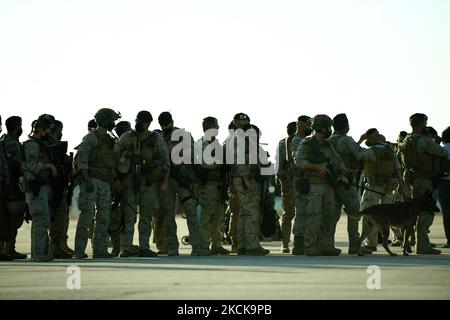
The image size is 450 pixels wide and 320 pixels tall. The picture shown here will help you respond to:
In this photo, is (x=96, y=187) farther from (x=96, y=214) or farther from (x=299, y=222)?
(x=299, y=222)

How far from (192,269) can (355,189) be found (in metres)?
4.38

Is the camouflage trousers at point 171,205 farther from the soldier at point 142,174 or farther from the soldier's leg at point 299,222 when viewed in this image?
the soldier's leg at point 299,222

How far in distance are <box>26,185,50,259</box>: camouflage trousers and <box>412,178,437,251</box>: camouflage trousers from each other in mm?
5997

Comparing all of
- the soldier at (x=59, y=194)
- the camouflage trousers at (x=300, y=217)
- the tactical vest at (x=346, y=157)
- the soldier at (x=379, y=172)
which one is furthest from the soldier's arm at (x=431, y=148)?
the soldier at (x=59, y=194)

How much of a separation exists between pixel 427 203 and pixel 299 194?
2039mm

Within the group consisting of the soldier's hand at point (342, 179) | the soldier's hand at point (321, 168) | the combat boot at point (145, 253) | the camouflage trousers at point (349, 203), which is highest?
the soldier's hand at point (321, 168)

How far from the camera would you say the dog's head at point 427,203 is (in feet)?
58.3

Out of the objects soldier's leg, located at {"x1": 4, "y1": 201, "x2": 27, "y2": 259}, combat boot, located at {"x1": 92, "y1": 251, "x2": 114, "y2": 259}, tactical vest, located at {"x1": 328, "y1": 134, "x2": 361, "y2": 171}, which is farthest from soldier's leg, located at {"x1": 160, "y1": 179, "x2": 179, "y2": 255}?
tactical vest, located at {"x1": 328, "y1": 134, "x2": 361, "y2": 171}

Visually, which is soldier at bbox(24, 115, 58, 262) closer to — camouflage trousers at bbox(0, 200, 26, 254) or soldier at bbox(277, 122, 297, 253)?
camouflage trousers at bbox(0, 200, 26, 254)

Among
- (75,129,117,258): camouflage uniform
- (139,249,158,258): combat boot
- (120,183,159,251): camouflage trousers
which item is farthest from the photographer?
(120,183,159,251): camouflage trousers

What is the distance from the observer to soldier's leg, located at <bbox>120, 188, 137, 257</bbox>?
1753 cm

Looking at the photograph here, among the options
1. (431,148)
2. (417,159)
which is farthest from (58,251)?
(431,148)

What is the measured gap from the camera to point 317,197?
1727cm

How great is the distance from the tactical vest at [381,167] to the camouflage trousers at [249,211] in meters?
1.88
